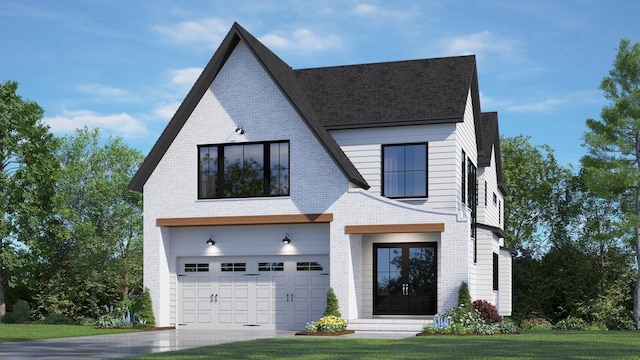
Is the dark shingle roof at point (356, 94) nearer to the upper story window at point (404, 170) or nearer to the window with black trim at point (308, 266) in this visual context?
the upper story window at point (404, 170)

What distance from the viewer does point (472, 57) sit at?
3091 centimetres

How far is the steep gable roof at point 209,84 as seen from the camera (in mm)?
27891

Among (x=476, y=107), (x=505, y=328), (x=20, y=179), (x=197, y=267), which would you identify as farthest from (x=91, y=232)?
(x=505, y=328)

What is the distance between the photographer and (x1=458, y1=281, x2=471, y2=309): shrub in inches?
1017

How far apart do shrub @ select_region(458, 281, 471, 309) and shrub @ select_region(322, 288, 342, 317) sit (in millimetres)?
3874

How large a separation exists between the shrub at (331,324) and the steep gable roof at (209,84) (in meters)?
4.67

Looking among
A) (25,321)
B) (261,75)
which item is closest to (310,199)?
(261,75)

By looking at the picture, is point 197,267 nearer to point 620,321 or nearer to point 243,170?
point 243,170

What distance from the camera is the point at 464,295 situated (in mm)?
Answer: 25906

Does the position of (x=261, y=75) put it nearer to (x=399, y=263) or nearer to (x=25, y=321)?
(x=399, y=263)

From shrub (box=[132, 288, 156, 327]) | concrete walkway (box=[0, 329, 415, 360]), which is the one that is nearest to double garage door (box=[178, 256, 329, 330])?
shrub (box=[132, 288, 156, 327])

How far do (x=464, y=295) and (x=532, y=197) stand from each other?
26.2 m

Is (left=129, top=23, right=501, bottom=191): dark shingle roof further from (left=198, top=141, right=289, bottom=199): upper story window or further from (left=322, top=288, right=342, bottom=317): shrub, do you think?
(left=322, top=288, right=342, bottom=317): shrub

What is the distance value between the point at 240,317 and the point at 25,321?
14242 mm
